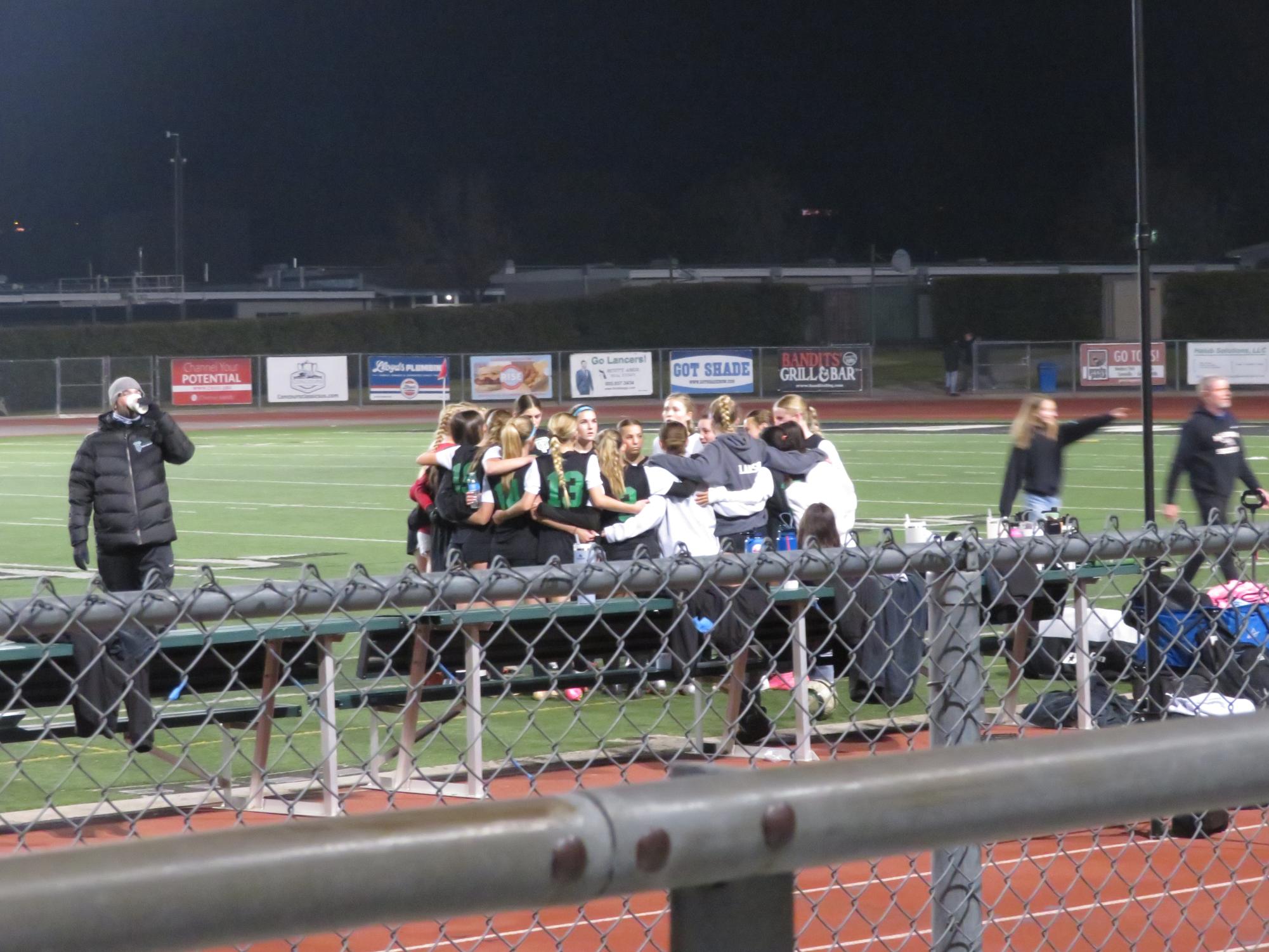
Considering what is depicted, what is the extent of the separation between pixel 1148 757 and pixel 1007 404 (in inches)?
1877

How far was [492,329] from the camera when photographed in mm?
67812

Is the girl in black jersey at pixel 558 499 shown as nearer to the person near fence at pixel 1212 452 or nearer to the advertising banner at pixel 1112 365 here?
the person near fence at pixel 1212 452

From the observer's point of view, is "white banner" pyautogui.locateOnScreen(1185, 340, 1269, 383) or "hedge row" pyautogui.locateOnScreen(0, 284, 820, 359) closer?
"white banner" pyautogui.locateOnScreen(1185, 340, 1269, 383)

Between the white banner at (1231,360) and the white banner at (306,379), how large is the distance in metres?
23.6

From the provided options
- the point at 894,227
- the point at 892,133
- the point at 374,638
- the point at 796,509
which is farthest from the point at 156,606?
the point at 892,133

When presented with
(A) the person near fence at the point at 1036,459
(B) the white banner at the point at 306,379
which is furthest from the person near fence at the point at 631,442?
(B) the white banner at the point at 306,379

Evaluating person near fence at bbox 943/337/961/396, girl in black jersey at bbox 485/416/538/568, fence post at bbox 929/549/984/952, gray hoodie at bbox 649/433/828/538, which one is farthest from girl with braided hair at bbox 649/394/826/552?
A: person near fence at bbox 943/337/961/396

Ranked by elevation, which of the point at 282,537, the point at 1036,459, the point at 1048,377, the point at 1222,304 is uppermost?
the point at 1222,304

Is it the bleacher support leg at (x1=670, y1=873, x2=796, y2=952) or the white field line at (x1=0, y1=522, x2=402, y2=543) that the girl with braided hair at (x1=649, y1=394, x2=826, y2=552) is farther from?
the bleacher support leg at (x1=670, y1=873, x2=796, y2=952)

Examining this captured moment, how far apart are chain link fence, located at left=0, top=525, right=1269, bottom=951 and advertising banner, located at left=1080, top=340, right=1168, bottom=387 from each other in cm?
3931

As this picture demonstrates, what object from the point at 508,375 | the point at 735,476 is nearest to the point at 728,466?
the point at 735,476

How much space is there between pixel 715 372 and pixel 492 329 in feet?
61.7

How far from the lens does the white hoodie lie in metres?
11.2

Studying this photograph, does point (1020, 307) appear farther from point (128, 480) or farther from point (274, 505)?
point (128, 480)
